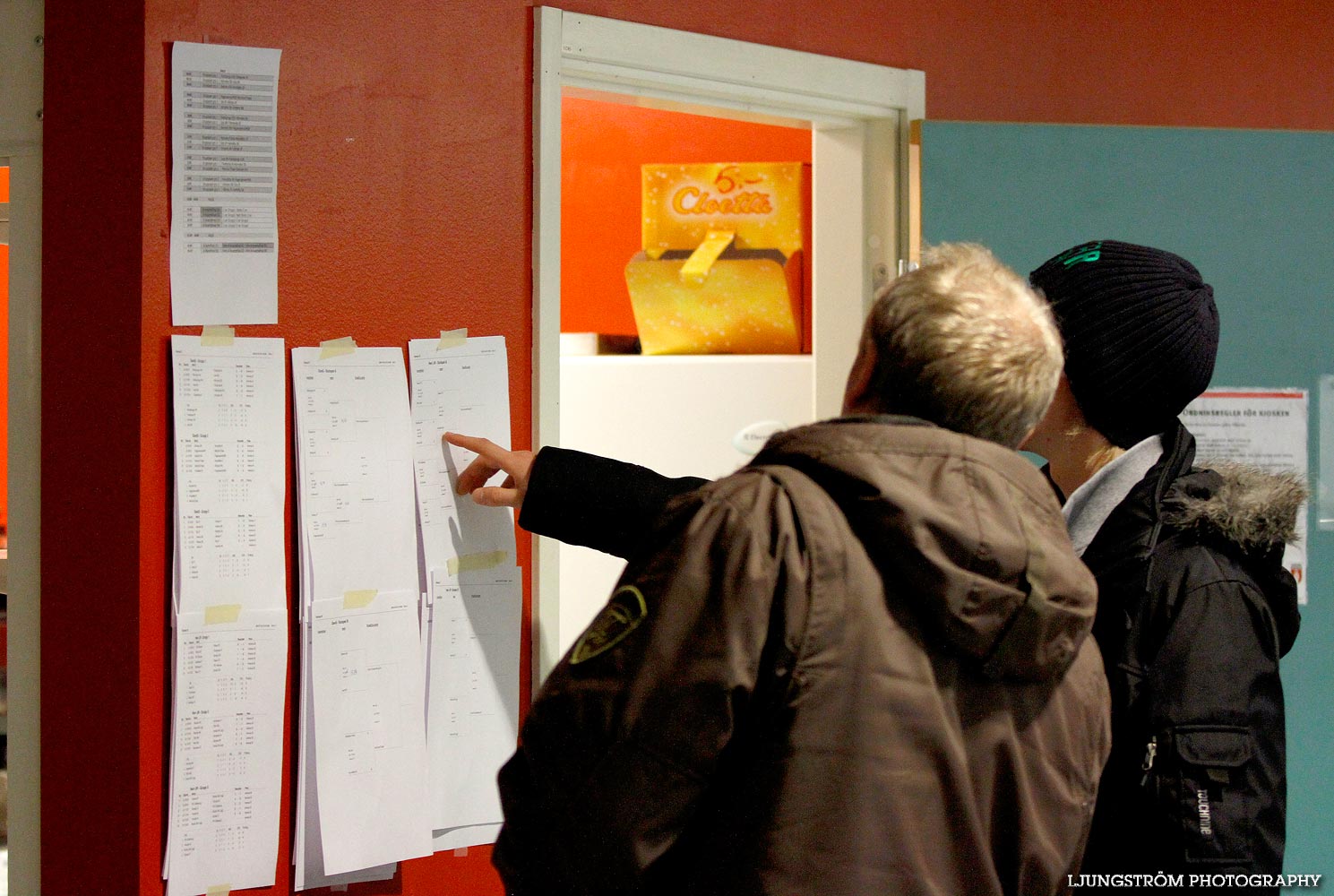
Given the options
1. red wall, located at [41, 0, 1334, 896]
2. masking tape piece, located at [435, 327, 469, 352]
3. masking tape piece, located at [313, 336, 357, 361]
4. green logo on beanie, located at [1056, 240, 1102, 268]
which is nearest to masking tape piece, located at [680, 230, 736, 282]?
red wall, located at [41, 0, 1334, 896]

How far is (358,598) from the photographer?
1982mm

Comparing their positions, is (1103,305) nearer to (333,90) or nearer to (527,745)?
(527,745)

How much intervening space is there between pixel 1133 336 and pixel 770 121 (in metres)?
1.24

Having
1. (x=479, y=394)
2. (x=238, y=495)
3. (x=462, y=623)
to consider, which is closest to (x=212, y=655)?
(x=238, y=495)

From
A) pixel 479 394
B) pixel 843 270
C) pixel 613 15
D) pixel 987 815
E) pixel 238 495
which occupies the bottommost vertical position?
pixel 987 815

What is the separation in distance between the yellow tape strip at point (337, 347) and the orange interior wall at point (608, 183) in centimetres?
156

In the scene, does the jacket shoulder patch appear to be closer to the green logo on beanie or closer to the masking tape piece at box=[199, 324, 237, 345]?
the green logo on beanie

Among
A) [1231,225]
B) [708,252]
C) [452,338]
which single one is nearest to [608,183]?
[708,252]

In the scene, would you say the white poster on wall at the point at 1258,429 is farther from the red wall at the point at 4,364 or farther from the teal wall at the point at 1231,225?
the red wall at the point at 4,364

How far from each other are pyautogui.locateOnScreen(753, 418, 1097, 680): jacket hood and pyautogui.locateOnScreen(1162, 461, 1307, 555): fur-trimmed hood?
0.42 meters

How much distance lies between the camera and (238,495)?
1882 millimetres

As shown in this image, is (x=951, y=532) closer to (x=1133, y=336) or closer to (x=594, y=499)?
(x=1133, y=336)

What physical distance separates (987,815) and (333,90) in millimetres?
1486

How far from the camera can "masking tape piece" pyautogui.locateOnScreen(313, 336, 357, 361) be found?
1964mm
